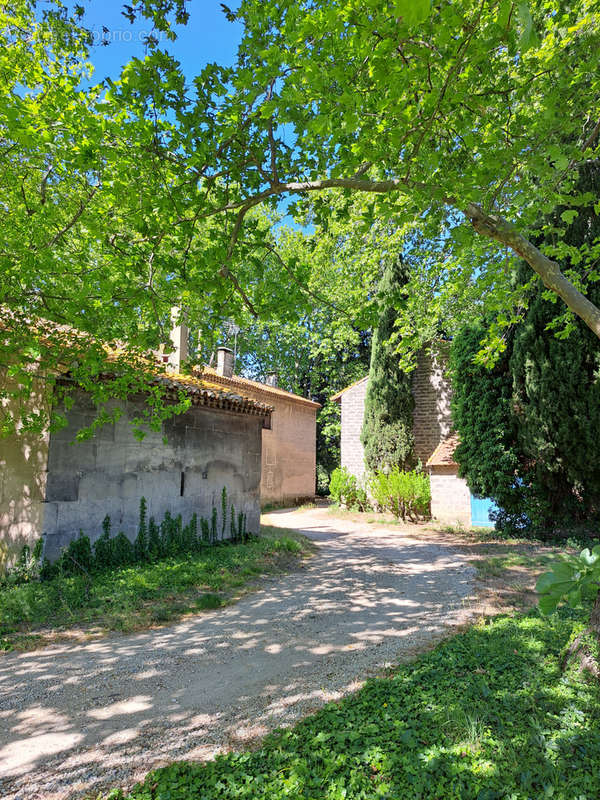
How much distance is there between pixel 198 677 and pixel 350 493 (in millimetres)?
12675

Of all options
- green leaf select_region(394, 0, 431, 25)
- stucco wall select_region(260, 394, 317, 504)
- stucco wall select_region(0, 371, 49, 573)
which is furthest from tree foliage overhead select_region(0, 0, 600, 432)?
stucco wall select_region(260, 394, 317, 504)

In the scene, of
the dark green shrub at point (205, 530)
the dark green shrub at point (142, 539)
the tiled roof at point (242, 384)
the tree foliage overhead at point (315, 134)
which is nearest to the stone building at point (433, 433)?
the tiled roof at point (242, 384)

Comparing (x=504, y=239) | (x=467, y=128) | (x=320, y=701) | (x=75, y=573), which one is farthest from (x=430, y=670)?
(x=75, y=573)

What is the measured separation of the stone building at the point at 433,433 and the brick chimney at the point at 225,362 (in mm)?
4731

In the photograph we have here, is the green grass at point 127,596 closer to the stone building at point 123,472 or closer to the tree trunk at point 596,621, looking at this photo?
the stone building at point 123,472

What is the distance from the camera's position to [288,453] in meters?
19.4

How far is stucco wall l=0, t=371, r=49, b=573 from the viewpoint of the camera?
6.83 meters

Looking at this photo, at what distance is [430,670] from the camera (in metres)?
3.73

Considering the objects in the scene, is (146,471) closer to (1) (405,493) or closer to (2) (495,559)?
(2) (495,559)

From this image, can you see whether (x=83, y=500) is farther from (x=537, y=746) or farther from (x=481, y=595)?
(x=537, y=746)

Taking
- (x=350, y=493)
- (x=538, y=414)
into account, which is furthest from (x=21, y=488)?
(x=350, y=493)

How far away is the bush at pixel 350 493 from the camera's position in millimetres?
15969

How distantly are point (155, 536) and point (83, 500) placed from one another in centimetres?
153

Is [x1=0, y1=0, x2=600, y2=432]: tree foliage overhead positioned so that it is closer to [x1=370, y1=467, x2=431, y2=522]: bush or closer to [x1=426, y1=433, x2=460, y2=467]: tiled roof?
[x1=426, y1=433, x2=460, y2=467]: tiled roof
